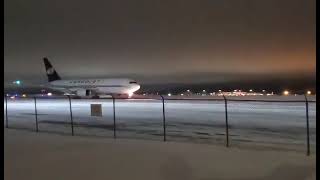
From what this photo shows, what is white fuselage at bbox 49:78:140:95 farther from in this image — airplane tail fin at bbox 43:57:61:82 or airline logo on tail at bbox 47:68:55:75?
airline logo on tail at bbox 47:68:55:75

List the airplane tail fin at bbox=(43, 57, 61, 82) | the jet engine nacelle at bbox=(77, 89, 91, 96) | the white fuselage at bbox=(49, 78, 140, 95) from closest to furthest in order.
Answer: the white fuselage at bbox=(49, 78, 140, 95), the jet engine nacelle at bbox=(77, 89, 91, 96), the airplane tail fin at bbox=(43, 57, 61, 82)

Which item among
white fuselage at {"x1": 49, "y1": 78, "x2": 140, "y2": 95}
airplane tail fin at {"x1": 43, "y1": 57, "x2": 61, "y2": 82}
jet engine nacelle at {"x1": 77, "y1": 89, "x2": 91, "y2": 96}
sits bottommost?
jet engine nacelle at {"x1": 77, "y1": 89, "x2": 91, "y2": 96}

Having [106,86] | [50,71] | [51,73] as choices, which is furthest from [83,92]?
[50,71]

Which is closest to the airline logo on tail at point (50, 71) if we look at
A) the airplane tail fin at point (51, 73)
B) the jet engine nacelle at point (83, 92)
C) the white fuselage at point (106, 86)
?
the airplane tail fin at point (51, 73)

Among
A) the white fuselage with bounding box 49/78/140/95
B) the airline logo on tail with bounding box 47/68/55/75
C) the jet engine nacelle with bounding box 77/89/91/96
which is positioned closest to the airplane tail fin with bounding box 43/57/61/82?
the airline logo on tail with bounding box 47/68/55/75

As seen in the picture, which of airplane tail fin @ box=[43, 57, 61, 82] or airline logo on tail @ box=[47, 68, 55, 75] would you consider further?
airline logo on tail @ box=[47, 68, 55, 75]

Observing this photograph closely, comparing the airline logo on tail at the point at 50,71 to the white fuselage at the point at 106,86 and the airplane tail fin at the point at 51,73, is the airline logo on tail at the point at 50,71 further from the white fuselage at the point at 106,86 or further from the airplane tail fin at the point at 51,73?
the white fuselage at the point at 106,86

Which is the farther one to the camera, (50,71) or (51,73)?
(50,71)

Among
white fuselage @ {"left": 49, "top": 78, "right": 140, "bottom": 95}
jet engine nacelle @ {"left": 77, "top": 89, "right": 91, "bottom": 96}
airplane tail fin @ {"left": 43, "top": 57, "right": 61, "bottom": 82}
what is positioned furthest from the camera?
airplane tail fin @ {"left": 43, "top": 57, "right": 61, "bottom": 82}

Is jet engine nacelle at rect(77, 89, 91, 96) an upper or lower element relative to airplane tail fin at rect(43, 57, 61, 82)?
lower

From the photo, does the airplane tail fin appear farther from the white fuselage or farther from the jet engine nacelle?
the jet engine nacelle

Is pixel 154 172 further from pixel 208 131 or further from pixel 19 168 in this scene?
pixel 208 131

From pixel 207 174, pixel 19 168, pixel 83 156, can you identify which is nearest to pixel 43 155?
pixel 83 156

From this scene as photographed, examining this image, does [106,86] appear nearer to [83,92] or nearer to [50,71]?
[83,92]
